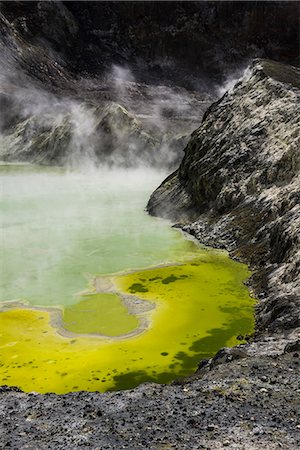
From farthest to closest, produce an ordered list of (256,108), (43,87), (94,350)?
1. (43,87)
2. (256,108)
3. (94,350)

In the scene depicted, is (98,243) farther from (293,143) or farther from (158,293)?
(293,143)

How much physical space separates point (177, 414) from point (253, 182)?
12.8 meters

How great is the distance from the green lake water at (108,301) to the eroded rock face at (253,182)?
0.75m

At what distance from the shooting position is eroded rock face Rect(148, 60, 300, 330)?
15.3 meters

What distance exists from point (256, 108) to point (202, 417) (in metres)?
16.3

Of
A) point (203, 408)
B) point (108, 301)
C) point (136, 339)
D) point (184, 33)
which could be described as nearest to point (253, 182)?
point (108, 301)

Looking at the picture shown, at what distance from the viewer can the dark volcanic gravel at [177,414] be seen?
7105mm

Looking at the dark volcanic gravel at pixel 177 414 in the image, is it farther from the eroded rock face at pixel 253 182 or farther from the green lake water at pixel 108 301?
the eroded rock face at pixel 253 182

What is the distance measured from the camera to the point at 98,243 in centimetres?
1977

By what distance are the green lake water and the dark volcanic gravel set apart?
4.80 feet

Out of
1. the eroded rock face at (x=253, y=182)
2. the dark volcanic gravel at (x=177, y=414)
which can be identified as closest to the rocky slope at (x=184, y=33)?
the eroded rock face at (x=253, y=182)

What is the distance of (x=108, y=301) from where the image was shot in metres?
14.2

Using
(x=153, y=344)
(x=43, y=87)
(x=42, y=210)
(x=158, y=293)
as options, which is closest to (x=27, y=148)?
(x=43, y=87)

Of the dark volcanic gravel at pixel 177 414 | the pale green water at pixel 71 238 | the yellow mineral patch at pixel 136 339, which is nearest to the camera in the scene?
the dark volcanic gravel at pixel 177 414
